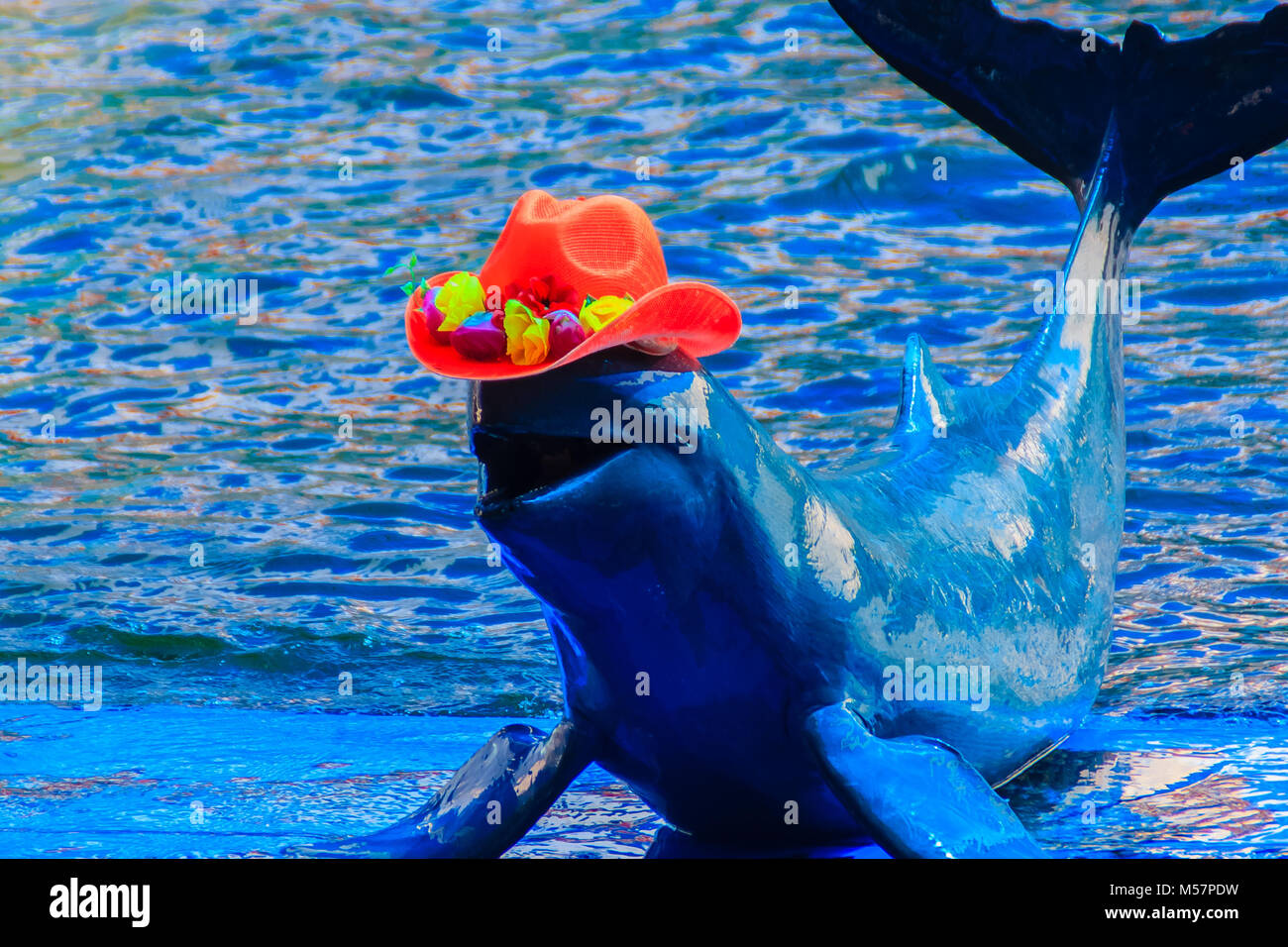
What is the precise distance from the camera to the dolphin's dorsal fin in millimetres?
4551

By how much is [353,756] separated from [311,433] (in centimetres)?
519

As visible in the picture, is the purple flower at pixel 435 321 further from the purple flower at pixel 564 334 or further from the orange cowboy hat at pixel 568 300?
the purple flower at pixel 564 334

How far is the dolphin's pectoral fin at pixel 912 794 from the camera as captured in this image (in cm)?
320

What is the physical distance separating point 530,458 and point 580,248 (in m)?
0.43

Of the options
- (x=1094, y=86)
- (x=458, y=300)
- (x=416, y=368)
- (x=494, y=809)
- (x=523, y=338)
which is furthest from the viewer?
(x=416, y=368)

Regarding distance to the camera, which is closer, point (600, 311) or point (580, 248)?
point (600, 311)

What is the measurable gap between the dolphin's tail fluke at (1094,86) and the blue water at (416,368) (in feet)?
4.82

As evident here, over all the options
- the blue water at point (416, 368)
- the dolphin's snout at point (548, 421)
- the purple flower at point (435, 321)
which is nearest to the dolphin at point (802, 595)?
the dolphin's snout at point (548, 421)

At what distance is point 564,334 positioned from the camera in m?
3.06

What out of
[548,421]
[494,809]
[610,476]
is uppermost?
[548,421]

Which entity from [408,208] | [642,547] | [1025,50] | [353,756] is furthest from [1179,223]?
[642,547]

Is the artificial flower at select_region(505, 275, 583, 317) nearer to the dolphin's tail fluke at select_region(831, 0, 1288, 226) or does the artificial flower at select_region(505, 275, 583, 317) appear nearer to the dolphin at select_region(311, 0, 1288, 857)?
the dolphin at select_region(311, 0, 1288, 857)

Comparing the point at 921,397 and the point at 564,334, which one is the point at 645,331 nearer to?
the point at 564,334

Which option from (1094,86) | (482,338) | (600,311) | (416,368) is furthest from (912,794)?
(416,368)
